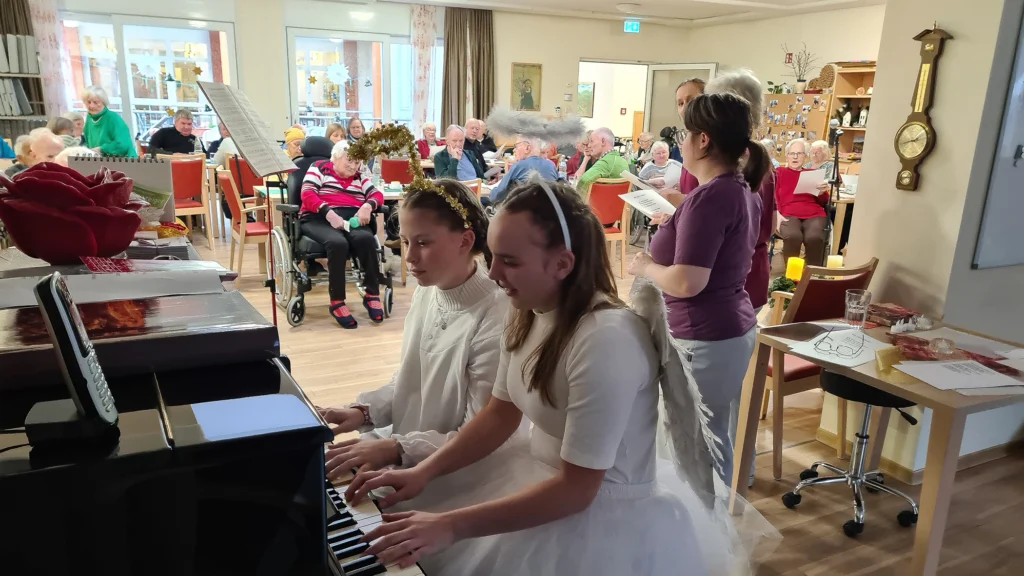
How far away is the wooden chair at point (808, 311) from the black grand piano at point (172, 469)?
1.97m

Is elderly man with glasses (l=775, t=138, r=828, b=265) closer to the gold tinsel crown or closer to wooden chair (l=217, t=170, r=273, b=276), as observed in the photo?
wooden chair (l=217, t=170, r=273, b=276)

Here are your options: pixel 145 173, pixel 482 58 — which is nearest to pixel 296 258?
pixel 145 173

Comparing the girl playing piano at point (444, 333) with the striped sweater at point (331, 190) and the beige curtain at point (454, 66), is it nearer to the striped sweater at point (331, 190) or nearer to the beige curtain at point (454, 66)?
the striped sweater at point (331, 190)

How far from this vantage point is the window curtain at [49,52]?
768cm

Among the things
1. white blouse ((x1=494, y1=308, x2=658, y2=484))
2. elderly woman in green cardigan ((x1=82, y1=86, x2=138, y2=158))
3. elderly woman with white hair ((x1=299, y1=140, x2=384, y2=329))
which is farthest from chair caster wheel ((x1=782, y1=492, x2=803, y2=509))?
elderly woman in green cardigan ((x1=82, y1=86, x2=138, y2=158))

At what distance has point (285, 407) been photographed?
0.75 m

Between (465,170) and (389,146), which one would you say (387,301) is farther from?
(389,146)

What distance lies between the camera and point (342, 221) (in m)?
4.40

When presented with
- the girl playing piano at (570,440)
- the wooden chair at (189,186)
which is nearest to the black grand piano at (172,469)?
the girl playing piano at (570,440)

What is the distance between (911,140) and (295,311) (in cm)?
340

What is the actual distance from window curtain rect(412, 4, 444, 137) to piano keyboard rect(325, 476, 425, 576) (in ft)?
30.6

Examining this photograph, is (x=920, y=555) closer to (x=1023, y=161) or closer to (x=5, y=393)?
(x=1023, y=161)

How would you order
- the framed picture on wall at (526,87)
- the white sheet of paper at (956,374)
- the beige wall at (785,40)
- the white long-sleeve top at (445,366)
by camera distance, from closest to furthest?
the white long-sleeve top at (445,366) < the white sheet of paper at (956,374) < the beige wall at (785,40) < the framed picture on wall at (526,87)

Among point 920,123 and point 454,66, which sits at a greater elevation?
point 454,66
